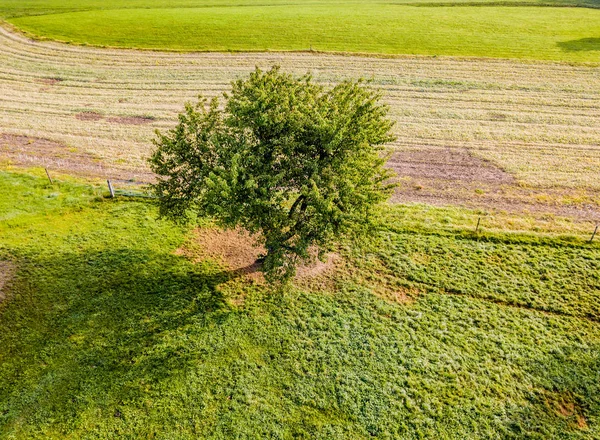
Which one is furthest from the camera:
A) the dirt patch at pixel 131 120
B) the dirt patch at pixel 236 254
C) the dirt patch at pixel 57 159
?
the dirt patch at pixel 131 120

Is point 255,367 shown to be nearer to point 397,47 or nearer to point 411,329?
point 411,329

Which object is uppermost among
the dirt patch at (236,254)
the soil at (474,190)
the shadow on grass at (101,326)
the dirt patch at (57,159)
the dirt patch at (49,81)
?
the dirt patch at (49,81)

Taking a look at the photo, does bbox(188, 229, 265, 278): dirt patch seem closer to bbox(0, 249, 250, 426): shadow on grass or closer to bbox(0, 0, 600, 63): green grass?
bbox(0, 249, 250, 426): shadow on grass

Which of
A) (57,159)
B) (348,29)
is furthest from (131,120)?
(348,29)

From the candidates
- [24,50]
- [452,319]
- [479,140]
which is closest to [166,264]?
[452,319]

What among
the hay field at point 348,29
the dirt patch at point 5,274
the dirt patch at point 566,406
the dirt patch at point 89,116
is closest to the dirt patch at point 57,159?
the dirt patch at point 89,116

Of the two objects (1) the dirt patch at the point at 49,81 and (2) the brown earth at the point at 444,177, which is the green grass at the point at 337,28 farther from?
(2) the brown earth at the point at 444,177

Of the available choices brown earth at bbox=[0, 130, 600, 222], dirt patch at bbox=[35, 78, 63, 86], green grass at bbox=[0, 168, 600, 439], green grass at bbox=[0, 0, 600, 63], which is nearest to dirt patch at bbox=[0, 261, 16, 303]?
green grass at bbox=[0, 168, 600, 439]
